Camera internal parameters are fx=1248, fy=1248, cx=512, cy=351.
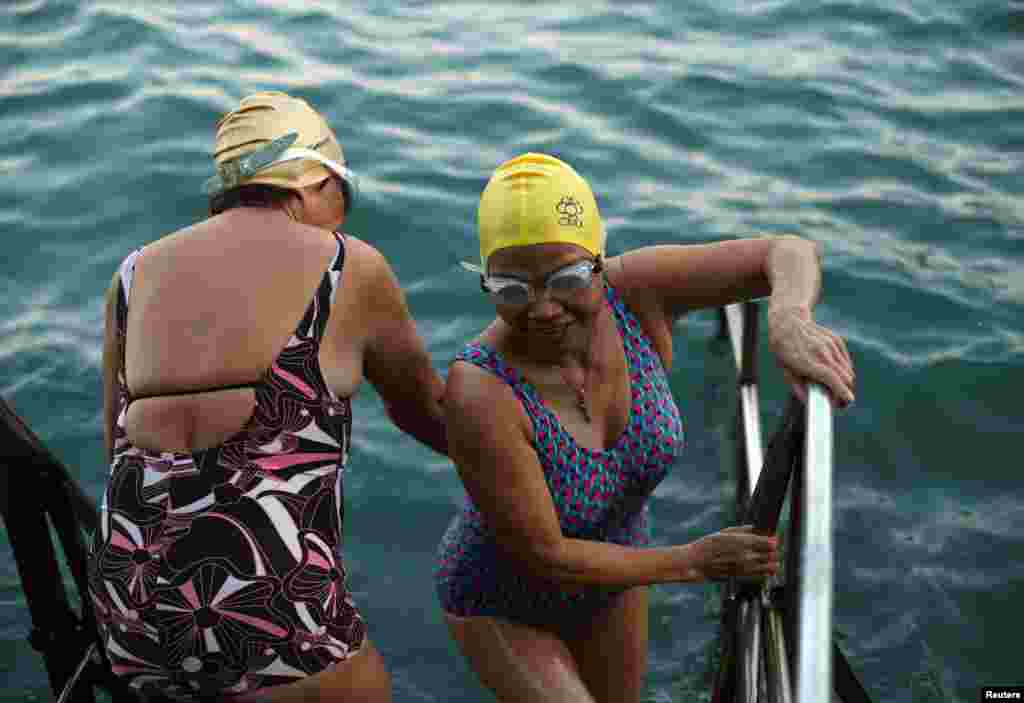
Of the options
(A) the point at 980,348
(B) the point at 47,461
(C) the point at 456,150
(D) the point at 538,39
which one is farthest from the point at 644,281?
(D) the point at 538,39

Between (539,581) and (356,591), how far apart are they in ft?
5.92

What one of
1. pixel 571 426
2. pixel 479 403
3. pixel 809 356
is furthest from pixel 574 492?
pixel 809 356

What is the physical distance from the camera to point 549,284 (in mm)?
2928

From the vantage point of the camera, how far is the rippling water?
486 centimetres

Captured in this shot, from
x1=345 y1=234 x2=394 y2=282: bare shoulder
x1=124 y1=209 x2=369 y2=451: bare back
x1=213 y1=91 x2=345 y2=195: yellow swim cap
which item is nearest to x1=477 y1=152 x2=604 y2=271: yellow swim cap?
x1=345 y1=234 x2=394 y2=282: bare shoulder

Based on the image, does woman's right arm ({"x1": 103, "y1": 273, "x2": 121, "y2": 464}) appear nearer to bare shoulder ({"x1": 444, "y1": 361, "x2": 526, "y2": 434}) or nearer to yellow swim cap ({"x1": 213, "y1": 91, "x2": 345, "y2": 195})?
Answer: yellow swim cap ({"x1": 213, "y1": 91, "x2": 345, "y2": 195})

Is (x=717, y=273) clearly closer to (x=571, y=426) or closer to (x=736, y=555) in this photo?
(x=571, y=426)

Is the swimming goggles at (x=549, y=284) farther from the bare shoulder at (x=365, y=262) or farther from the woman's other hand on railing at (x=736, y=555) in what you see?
the woman's other hand on railing at (x=736, y=555)

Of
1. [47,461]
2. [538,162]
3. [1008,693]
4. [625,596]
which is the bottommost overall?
[1008,693]

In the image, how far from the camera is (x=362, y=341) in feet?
9.83

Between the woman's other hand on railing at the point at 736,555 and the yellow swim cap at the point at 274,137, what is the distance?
131 centimetres

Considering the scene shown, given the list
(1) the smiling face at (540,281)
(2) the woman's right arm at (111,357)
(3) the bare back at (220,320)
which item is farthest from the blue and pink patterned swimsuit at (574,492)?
(2) the woman's right arm at (111,357)

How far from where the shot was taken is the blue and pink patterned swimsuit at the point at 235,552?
2.68 m

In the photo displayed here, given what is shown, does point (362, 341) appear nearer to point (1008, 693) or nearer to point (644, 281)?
point (644, 281)
